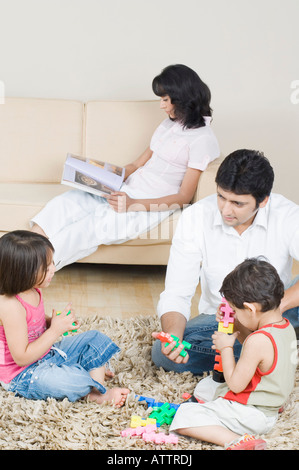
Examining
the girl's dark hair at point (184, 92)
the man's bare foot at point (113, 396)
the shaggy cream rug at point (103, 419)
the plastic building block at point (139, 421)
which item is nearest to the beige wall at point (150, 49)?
the girl's dark hair at point (184, 92)

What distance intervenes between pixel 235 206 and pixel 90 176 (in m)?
1.16

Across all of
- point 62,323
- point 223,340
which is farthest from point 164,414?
point 62,323

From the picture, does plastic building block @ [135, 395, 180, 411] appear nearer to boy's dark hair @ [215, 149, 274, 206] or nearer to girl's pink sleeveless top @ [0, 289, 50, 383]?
girl's pink sleeveless top @ [0, 289, 50, 383]

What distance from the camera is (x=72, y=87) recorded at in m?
3.89

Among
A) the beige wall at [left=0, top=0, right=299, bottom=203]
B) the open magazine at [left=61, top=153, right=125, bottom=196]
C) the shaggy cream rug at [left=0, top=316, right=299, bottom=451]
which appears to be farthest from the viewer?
the beige wall at [left=0, top=0, right=299, bottom=203]

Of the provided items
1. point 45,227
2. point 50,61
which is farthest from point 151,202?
point 50,61

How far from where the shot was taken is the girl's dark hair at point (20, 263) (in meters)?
1.84

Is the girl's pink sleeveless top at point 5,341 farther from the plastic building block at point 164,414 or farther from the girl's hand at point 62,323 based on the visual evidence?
the plastic building block at point 164,414

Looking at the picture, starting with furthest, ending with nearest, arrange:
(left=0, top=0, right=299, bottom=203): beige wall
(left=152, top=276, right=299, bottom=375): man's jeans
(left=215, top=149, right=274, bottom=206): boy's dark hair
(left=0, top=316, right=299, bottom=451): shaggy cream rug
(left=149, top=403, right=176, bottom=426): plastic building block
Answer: (left=0, top=0, right=299, bottom=203): beige wall, (left=152, top=276, right=299, bottom=375): man's jeans, (left=215, top=149, right=274, bottom=206): boy's dark hair, (left=149, top=403, right=176, bottom=426): plastic building block, (left=0, top=316, right=299, bottom=451): shaggy cream rug

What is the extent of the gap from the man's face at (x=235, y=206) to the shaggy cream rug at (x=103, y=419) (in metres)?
0.52

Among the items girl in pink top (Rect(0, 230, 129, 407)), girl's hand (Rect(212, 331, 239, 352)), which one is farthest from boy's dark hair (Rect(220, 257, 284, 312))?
girl in pink top (Rect(0, 230, 129, 407))

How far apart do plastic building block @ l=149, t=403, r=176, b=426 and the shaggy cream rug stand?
25 millimetres

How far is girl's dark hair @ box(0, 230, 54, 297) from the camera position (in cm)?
184

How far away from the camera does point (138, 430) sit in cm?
176
